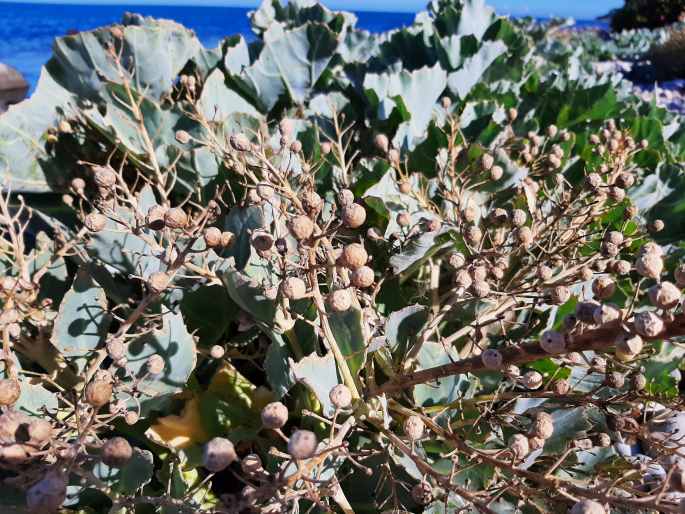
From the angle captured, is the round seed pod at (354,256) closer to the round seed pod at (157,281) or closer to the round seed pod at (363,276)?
the round seed pod at (363,276)

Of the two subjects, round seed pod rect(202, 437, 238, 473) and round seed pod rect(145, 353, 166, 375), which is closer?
round seed pod rect(202, 437, 238, 473)

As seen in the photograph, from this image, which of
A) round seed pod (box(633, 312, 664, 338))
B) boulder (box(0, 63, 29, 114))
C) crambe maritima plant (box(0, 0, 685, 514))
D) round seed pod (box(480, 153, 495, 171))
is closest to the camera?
round seed pod (box(633, 312, 664, 338))

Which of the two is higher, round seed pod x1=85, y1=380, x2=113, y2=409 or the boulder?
the boulder

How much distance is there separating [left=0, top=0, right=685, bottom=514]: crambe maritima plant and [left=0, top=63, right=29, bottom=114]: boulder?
3.21 feet

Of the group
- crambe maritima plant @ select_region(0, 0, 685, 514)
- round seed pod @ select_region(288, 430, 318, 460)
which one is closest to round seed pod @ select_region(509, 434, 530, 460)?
crambe maritima plant @ select_region(0, 0, 685, 514)

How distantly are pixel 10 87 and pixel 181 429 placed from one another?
6.26ft

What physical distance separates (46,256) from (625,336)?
82 centimetres

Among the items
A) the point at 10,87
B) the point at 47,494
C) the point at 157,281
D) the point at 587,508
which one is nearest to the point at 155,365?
the point at 157,281

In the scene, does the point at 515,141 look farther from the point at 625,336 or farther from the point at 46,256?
the point at 46,256

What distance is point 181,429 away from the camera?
0.68 m

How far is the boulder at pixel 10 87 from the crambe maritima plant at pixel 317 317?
979mm

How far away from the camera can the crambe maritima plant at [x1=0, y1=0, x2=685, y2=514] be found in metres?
0.49

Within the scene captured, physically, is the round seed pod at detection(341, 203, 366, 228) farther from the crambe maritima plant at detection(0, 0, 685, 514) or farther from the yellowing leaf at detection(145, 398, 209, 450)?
the yellowing leaf at detection(145, 398, 209, 450)

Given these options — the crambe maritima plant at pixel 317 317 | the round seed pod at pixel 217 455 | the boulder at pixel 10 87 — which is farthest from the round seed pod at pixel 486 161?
the boulder at pixel 10 87
